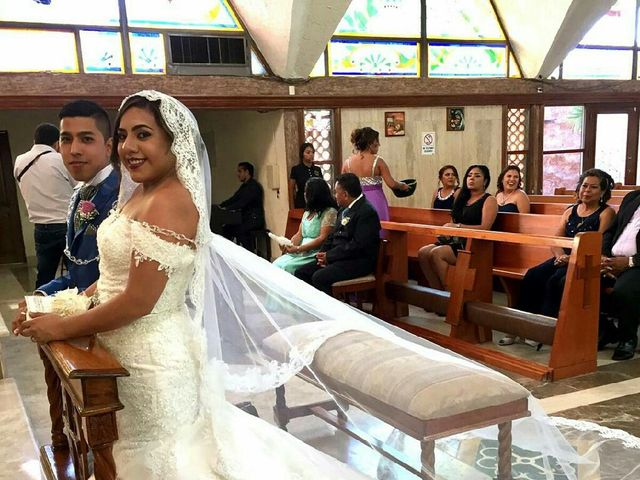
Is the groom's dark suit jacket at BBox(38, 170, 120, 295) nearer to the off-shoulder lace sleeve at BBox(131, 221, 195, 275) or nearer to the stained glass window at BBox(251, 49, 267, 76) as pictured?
the off-shoulder lace sleeve at BBox(131, 221, 195, 275)

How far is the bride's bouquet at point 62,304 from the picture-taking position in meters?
1.69

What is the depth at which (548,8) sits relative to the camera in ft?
24.7

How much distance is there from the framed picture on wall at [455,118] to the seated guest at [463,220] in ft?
11.3

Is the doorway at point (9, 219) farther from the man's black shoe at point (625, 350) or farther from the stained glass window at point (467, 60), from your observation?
the man's black shoe at point (625, 350)

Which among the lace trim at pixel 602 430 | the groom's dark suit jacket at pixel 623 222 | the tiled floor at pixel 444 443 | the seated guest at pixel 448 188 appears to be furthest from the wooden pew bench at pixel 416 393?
the seated guest at pixel 448 188

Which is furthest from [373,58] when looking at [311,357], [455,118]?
[311,357]

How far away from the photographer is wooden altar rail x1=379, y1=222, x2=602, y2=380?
3.36 meters

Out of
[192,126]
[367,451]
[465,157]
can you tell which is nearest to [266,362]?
[367,451]

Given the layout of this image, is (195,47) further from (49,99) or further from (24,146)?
(24,146)

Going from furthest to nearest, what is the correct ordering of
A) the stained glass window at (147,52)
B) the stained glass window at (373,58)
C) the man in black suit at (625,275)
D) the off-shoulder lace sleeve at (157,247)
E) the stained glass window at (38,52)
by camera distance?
the stained glass window at (373,58) → the stained glass window at (147,52) → the stained glass window at (38,52) → the man in black suit at (625,275) → the off-shoulder lace sleeve at (157,247)

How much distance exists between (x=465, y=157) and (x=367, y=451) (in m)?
6.50

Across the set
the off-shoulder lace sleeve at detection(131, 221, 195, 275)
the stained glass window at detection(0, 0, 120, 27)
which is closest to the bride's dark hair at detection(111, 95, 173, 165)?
the off-shoulder lace sleeve at detection(131, 221, 195, 275)

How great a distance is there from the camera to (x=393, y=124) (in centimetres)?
781

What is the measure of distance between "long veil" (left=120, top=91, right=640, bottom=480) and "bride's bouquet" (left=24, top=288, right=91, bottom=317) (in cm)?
41
